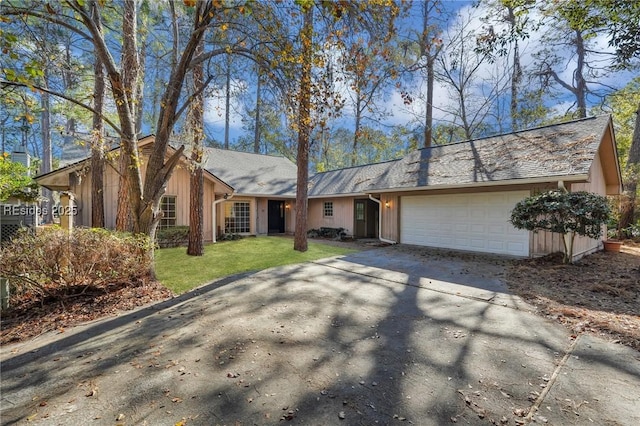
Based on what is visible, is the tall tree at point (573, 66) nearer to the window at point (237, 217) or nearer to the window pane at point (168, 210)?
the window at point (237, 217)

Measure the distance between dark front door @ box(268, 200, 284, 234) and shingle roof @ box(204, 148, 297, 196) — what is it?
1387 mm

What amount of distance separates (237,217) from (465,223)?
10.2m

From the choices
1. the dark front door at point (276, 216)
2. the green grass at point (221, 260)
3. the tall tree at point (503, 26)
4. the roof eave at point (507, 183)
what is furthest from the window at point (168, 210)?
the tall tree at point (503, 26)

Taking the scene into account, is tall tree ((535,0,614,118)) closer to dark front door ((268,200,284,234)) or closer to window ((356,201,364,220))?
window ((356,201,364,220))

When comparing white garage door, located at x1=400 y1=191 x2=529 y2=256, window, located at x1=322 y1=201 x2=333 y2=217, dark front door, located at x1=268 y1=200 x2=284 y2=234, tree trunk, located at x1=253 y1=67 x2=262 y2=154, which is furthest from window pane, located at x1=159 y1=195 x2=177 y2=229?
white garage door, located at x1=400 y1=191 x2=529 y2=256

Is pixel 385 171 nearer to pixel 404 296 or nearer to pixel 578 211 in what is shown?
pixel 578 211

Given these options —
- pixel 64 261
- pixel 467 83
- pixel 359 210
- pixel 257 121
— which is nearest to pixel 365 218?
pixel 359 210

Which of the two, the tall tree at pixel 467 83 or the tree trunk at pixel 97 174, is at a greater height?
the tall tree at pixel 467 83

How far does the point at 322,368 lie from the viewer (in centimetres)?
309

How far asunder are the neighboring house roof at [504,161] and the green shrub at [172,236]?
7.87 meters

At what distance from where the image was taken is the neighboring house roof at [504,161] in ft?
27.4

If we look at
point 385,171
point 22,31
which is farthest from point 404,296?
point 385,171

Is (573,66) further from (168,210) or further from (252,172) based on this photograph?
(168,210)

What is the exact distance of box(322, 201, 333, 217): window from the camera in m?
16.5
